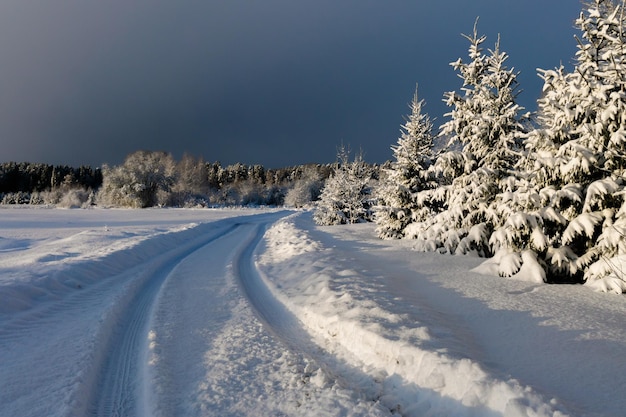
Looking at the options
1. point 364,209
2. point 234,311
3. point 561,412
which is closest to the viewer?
point 561,412

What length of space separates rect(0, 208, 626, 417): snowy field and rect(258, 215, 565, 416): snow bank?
0.06 feet

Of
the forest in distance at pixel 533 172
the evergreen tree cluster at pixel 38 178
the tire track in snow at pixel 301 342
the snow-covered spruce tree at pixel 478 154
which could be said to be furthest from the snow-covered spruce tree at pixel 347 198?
the evergreen tree cluster at pixel 38 178

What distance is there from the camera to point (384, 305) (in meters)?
6.39

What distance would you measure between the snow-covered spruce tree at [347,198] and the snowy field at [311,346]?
901 inches

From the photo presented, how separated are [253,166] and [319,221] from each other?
13264cm

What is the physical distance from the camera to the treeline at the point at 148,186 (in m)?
63.4

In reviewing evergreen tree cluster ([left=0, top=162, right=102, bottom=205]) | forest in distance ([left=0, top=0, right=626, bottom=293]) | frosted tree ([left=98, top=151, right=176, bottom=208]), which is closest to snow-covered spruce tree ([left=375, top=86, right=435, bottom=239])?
forest in distance ([left=0, top=0, right=626, bottom=293])

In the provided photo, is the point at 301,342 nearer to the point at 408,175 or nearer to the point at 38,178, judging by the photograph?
the point at 408,175

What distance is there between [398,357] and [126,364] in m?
3.79

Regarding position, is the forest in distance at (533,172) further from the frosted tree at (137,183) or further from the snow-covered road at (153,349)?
the frosted tree at (137,183)

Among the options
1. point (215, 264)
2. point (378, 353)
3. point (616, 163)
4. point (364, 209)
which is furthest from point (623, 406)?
point (364, 209)

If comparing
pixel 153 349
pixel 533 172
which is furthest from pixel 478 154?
pixel 153 349

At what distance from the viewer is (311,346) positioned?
18.2 ft

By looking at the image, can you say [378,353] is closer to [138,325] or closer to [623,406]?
[623,406]
